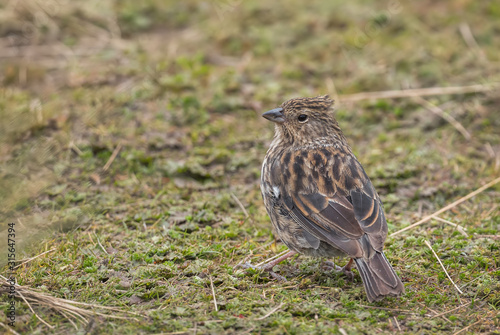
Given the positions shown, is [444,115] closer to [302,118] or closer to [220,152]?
[302,118]

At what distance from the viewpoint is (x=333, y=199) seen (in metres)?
4.86

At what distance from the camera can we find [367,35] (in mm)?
9672

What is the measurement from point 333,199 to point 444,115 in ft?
11.7

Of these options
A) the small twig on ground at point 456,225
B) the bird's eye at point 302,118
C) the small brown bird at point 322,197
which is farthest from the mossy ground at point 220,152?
the bird's eye at point 302,118

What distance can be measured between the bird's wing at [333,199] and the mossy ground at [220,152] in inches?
17.5

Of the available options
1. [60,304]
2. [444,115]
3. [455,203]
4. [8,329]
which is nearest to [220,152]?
[455,203]

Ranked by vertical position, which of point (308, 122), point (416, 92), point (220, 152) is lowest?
point (220, 152)

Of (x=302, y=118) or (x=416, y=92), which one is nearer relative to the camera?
(x=302, y=118)

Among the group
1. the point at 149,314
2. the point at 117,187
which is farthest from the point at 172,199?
the point at 149,314

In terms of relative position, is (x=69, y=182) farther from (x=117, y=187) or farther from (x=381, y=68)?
Answer: (x=381, y=68)

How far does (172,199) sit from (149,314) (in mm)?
2088

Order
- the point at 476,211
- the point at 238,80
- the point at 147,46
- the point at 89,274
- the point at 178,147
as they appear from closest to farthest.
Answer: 1. the point at 89,274
2. the point at 476,211
3. the point at 178,147
4. the point at 238,80
5. the point at 147,46

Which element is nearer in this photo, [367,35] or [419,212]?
[419,212]

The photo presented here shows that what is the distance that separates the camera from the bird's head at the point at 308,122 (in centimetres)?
572
